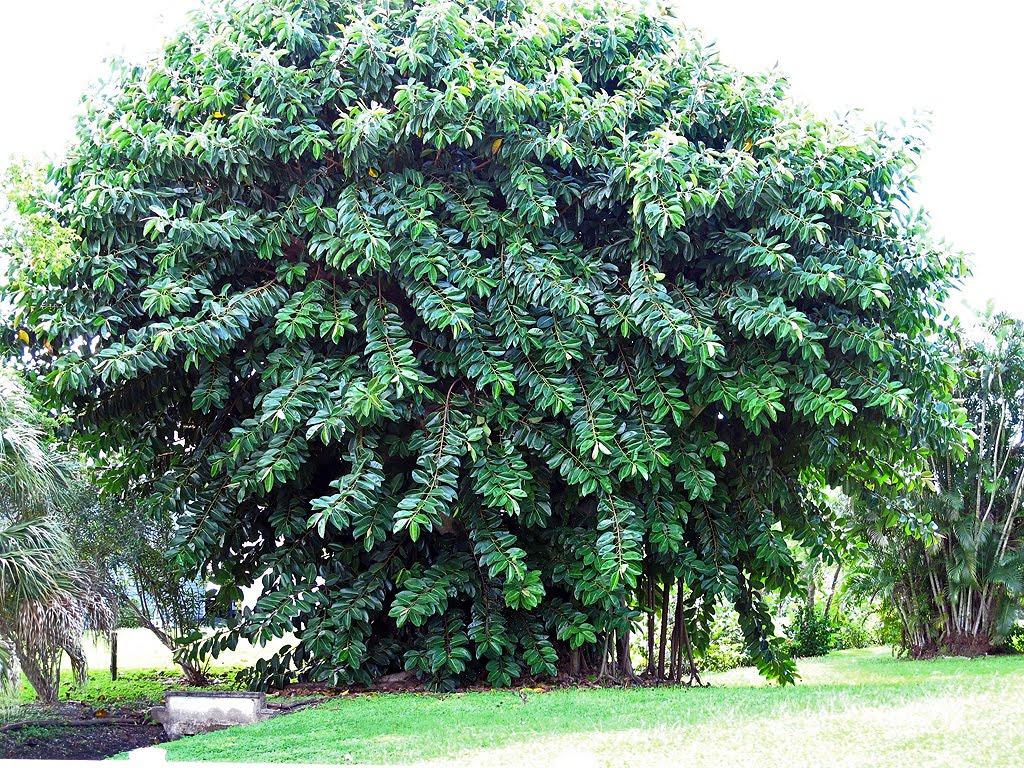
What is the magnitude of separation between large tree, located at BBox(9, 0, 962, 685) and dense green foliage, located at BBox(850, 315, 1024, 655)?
148 inches

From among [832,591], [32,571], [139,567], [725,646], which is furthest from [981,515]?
[32,571]

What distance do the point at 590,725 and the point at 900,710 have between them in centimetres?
197

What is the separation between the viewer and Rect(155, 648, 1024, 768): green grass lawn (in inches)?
193

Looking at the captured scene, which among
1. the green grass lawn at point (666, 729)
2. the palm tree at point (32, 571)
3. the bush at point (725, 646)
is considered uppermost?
the palm tree at point (32, 571)

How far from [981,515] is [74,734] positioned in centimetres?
1064

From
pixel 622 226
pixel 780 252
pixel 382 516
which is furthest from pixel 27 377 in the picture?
pixel 780 252

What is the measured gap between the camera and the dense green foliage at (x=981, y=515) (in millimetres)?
11422

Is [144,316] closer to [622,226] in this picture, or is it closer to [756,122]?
[622,226]

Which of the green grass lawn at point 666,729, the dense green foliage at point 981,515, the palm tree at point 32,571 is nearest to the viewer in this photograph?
the green grass lawn at point 666,729

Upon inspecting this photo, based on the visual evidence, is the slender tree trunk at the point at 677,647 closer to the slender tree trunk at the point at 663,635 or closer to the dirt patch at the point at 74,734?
the slender tree trunk at the point at 663,635

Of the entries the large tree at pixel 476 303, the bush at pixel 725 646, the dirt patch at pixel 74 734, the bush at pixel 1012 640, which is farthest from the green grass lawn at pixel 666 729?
the bush at pixel 725 646

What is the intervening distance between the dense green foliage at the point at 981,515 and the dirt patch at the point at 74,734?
8.88 meters

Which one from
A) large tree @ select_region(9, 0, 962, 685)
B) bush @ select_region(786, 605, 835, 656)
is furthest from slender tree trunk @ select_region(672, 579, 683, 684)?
bush @ select_region(786, 605, 835, 656)

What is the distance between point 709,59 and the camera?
7895 millimetres
